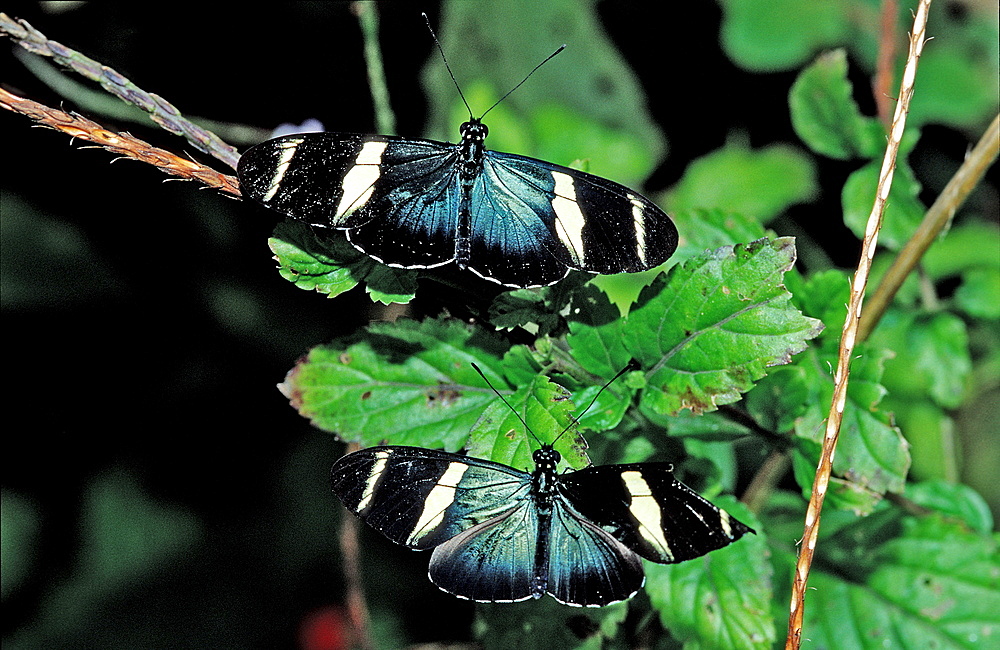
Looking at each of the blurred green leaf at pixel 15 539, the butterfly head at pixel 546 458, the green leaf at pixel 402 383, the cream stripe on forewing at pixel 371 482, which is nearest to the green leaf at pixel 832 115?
the green leaf at pixel 402 383

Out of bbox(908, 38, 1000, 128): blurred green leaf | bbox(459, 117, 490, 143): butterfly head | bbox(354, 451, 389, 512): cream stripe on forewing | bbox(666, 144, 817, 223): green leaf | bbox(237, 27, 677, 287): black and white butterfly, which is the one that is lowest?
bbox(354, 451, 389, 512): cream stripe on forewing

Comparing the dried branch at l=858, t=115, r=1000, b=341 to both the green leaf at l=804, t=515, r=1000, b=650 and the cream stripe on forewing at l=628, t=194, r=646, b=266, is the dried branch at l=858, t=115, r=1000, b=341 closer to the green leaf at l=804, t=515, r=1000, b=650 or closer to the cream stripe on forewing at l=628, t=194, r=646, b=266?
the green leaf at l=804, t=515, r=1000, b=650

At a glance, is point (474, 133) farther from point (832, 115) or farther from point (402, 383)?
point (832, 115)

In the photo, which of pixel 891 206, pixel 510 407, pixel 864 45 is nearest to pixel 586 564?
pixel 510 407

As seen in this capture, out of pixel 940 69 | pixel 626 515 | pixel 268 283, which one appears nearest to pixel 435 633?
pixel 268 283

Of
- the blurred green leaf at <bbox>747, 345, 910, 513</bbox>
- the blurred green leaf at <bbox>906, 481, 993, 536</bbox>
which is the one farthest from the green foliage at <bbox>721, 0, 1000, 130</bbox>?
the blurred green leaf at <bbox>747, 345, 910, 513</bbox>

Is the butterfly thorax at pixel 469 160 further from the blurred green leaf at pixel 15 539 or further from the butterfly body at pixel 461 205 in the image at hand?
the blurred green leaf at pixel 15 539
